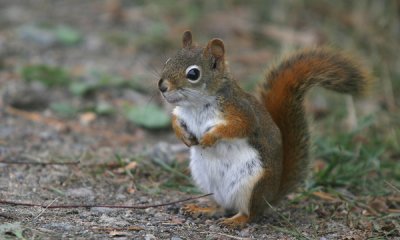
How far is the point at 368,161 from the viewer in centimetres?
428

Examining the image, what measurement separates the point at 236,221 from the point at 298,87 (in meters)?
0.77

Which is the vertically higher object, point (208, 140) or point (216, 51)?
point (216, 51)

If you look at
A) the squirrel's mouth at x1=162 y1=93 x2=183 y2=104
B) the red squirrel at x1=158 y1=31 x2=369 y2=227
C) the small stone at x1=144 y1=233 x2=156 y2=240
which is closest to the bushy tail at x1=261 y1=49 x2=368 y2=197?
the red squirrel at x1=158 y1=31 x2=369 y2=227

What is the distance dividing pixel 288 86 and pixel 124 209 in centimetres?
105

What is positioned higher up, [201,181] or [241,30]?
[241,30]

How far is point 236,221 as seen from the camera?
338 centimetres

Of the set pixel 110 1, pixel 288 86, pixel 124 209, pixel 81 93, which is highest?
pixel 110 1

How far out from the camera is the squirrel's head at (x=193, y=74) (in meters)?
3.25

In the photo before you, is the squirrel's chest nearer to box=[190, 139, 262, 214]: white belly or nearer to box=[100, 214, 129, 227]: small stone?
box=[190, 139, 262, 214]: white belly

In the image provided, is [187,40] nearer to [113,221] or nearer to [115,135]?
[113,221]

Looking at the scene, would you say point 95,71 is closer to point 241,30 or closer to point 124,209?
point 241,30

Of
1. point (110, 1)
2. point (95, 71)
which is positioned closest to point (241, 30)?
point (110, 1)

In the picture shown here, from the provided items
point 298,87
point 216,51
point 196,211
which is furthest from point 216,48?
point 196,211

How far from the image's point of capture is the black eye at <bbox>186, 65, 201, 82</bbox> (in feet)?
10.9
